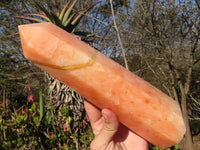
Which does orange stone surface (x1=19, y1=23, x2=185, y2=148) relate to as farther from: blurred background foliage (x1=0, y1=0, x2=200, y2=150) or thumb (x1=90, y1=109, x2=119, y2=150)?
blurred background foliage (x1=0, y1=0, x2=200, y2=150)

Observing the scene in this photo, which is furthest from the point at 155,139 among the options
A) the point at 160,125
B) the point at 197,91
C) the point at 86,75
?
the point at 197,91

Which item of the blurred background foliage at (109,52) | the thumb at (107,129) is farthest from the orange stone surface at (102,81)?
the blurred background foliage at (109,52)

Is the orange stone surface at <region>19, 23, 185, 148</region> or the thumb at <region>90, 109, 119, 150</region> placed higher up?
the orange stone surface at <region>19, 23, 185, 148</region>

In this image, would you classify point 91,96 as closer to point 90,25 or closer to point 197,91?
point 90,25

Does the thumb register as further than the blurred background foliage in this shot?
No

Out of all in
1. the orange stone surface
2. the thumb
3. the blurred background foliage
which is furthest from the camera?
the blurred background foliage

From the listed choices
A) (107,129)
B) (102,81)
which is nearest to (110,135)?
(107,129)

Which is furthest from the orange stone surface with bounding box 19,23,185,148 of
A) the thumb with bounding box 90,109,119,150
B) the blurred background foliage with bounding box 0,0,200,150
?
the blurred background foliage with bounding box 0,0,200,150
